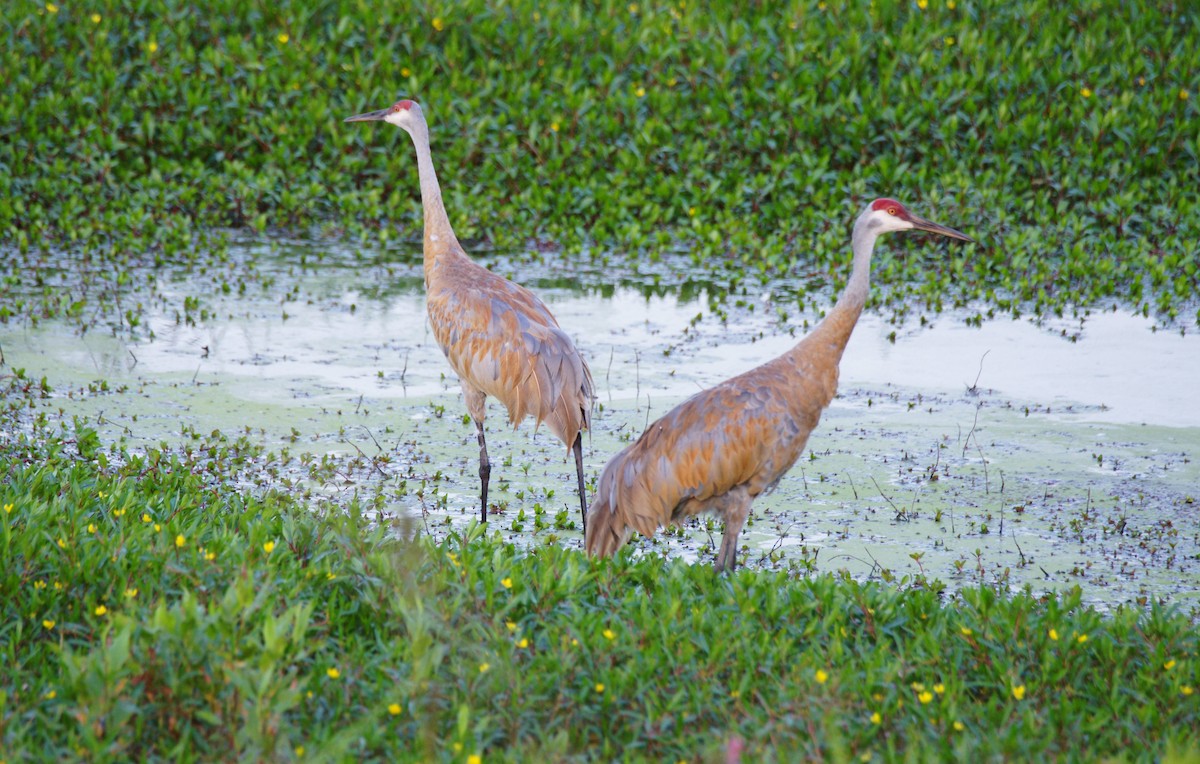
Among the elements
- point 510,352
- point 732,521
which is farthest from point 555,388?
point 732,521

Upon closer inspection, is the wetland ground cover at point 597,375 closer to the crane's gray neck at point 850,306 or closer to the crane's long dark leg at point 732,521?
the crane's long dark leg at point 732,521

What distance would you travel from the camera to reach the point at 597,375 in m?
8.53

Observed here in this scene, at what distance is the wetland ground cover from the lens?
4059 mm

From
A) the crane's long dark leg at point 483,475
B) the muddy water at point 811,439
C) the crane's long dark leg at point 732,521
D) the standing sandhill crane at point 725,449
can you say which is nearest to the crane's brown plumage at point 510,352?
the crane's long dark leg at point 483,475

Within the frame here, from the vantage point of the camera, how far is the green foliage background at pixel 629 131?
11.0m

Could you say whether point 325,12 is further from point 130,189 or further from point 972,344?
point 972,344

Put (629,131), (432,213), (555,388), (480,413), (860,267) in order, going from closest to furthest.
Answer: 1. (860,267)
2. (555,388)
3. (480,413)
4. (432,213)
5. (629,131)

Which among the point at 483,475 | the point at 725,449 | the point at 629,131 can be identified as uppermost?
the point at 629,131

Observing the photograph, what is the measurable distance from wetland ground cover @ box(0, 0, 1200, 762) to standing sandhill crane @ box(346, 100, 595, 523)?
17.4 inches

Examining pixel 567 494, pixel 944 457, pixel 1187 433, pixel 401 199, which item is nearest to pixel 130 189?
pixel 401 199

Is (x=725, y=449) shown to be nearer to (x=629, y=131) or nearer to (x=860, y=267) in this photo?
(x=860, y=267)

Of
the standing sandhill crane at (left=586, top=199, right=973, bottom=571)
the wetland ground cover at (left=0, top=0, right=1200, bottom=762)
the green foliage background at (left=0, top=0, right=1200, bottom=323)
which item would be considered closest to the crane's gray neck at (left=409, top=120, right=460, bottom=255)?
the wetland ground cover at (left=0, top=0, right=1200, bottom=762)

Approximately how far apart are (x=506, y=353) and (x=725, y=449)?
1.63m

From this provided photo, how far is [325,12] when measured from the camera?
13.7 m
